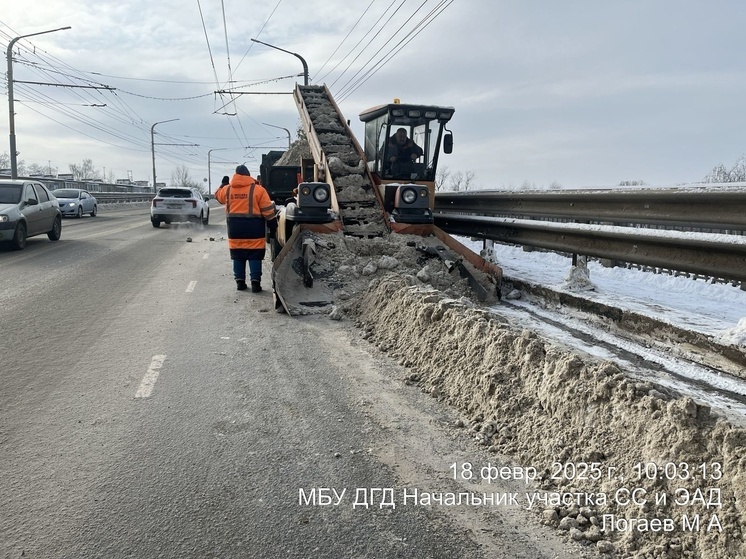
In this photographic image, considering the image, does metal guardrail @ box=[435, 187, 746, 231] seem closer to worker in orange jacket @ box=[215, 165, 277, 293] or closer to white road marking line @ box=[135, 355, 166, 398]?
worker in orange jacket @ box=[215, 165, 277, 293]

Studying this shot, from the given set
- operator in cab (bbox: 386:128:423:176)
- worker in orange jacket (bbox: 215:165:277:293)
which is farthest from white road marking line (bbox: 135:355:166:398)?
operator in cab (bbox: 386:128:423:176)

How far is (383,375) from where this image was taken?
4902mm

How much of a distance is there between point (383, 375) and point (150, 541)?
8.49 ft

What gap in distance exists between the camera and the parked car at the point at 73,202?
28127 mm

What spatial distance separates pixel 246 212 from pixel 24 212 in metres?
8.16

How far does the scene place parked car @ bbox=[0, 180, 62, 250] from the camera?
12.9 m

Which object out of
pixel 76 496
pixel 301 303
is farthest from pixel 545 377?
pixel 301 303

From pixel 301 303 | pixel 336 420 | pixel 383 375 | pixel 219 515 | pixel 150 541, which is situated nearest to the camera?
pixel 150 541

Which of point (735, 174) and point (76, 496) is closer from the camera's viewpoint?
point (76, 496)

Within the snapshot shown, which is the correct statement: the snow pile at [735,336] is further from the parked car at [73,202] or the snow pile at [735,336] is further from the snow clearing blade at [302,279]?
the parked car at [73,202]

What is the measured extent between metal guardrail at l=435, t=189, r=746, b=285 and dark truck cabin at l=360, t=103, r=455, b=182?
2176 mm

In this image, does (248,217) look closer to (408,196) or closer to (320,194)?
(320,194)

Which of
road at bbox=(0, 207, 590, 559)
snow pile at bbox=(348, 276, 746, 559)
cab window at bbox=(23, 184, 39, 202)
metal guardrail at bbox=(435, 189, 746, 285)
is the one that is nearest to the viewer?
snow pile at bbox=(348, 276, 746, 559)

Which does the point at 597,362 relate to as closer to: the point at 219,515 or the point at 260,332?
the point at 219,515
